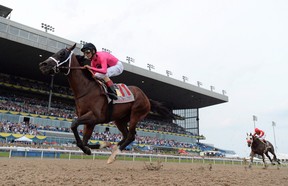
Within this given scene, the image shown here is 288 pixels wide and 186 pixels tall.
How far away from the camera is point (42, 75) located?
34000mm

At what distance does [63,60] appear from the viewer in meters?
5.09

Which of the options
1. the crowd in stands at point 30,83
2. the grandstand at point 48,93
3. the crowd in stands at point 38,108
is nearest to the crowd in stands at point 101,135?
the crowd in stands at point 38,108

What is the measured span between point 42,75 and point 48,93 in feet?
8.44

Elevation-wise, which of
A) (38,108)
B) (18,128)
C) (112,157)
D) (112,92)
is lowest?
(112,157)

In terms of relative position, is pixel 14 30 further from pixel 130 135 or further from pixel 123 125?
pixel 130 135

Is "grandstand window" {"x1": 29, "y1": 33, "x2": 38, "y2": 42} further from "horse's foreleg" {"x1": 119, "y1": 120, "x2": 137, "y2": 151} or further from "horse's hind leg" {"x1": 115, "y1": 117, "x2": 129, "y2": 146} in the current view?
"horse's foreleg" {"x1": 119, "y1": 120, "x2": 137, "y2": 151}

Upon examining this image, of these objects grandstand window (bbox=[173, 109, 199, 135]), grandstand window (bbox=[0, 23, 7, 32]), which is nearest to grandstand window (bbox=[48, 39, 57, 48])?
grandstand window (bbox=[0, 23, 7, 32])

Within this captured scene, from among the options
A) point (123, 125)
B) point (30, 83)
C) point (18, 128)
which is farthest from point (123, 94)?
point (30, 83)

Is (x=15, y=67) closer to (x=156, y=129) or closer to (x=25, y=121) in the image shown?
(x=25, y=121)

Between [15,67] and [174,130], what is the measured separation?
25721 millimetres

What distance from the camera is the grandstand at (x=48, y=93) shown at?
25375 millimetres

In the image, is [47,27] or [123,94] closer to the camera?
[123,94]

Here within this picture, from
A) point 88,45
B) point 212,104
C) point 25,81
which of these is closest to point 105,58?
point 88,45

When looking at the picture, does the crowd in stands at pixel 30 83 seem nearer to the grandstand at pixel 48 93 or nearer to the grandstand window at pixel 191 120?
the grandstand at pixel 48 93
